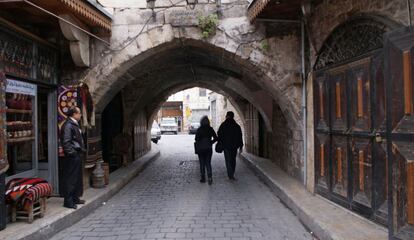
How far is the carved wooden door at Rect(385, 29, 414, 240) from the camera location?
3281 millimetres

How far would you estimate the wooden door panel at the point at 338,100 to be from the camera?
5.25 metres

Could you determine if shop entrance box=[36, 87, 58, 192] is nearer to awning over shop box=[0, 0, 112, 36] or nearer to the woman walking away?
awning over shop box=[0, 0, 112, 36]

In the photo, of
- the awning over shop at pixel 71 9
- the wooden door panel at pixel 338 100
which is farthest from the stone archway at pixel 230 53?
the wooden door panel at pixel 338 100

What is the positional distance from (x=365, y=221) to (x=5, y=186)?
432cm

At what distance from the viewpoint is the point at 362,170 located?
4.77 meters

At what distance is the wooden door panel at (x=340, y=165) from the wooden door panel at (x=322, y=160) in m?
0.19

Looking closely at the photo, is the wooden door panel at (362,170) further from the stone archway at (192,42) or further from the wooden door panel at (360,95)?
the stone archway at (192,42)

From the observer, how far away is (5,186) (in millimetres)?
4703

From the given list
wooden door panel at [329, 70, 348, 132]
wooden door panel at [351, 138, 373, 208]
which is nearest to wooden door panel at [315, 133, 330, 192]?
wooden door panel at [329, 70, 348, 132]

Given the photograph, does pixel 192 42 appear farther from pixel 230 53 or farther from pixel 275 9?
pixel 275 9

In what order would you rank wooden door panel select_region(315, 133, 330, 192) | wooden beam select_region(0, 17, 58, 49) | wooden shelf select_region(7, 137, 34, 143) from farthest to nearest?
wooden door panel select_region(315, 133, 330, 192) < wooden shelf select_region(7, 137, 34, 143) < wooden beam select_region(0, 17, 58, 49)

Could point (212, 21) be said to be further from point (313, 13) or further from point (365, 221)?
point (365, 221)

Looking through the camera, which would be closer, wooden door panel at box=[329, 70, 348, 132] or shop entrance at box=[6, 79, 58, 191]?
wooden door panel at box=[329, 70, 348, 132]

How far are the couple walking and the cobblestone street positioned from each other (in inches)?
18.1
